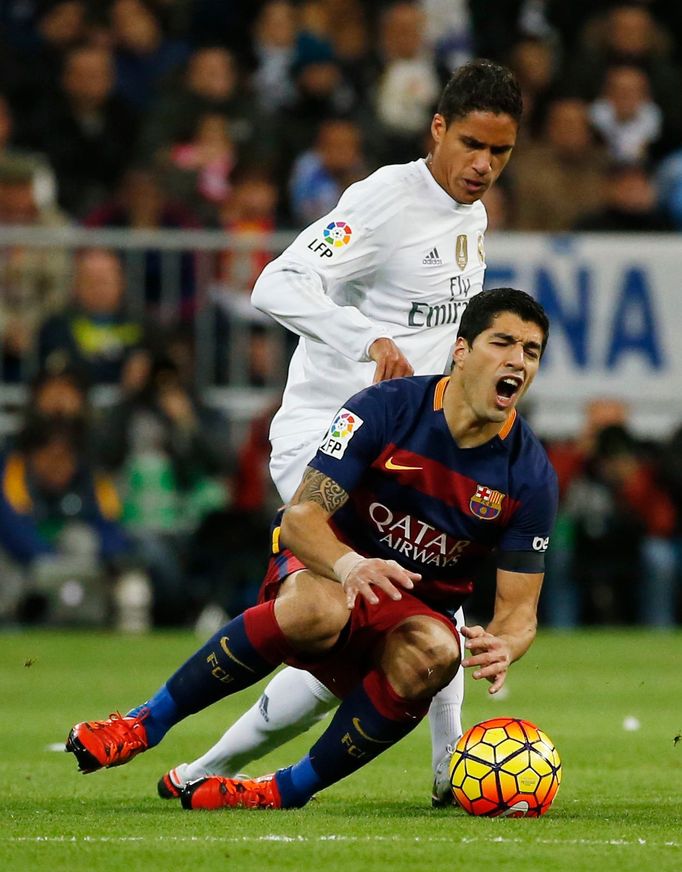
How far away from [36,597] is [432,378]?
26.2ft

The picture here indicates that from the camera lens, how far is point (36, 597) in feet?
45.8

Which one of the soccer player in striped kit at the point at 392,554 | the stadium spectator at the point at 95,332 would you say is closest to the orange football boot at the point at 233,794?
the soccer player in striped kit at the point at 392,554

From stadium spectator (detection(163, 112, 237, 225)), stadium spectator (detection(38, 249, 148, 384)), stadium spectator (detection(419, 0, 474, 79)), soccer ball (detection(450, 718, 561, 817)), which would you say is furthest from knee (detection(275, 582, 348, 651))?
stadium spectator (detection(419, 0, 474, 79))

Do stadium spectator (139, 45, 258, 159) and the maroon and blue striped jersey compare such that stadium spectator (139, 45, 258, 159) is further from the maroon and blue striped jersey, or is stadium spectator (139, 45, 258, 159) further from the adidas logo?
the maroon and blue striped jersey

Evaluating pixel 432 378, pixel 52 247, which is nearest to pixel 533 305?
pixel 432 378

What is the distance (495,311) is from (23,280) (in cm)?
882

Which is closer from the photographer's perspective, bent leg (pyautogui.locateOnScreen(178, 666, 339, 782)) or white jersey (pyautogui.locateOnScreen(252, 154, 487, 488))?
bent leg (pyautogui.locateOnScreen(178, 666, 339, 782))

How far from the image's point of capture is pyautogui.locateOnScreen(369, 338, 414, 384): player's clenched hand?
6.40 m

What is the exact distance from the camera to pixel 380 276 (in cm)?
704

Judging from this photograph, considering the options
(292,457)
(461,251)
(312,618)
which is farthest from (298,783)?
(461,251)

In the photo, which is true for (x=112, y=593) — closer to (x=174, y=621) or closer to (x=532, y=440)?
(x=174, y=621)

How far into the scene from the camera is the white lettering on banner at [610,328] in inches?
585

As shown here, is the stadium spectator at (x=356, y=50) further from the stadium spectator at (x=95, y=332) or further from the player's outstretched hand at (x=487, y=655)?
the player's outstretched hand at (x=487, y=655)

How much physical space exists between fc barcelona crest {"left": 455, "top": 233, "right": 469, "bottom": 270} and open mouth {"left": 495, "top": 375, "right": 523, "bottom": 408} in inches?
40.3
